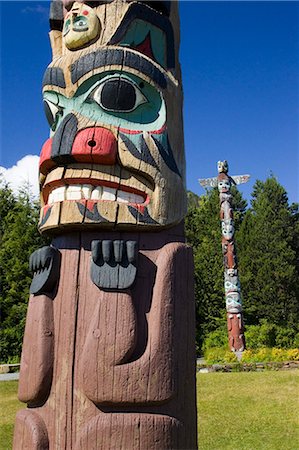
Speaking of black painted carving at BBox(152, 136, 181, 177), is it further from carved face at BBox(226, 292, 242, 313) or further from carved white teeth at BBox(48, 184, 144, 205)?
carved face at BBox(226, 292, 242, 313)

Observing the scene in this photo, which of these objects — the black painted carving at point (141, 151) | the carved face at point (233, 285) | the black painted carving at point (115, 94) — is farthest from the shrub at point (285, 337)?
the black painted carving at point (115, 94)

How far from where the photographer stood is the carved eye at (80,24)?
3250 millimetres

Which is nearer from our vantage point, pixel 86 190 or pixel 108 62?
pixel 86 190

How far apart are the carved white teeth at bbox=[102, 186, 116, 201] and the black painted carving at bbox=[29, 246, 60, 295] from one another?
1.61ft

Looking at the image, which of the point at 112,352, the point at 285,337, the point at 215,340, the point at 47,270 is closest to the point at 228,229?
the point at 215,340

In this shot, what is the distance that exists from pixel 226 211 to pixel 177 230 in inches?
561

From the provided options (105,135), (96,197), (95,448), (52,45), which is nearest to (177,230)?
(96,197)

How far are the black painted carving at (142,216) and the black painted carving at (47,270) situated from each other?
22.8 inches

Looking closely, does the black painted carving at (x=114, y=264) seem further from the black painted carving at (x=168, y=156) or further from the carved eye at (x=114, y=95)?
the carved eye at (x=114, y=95)

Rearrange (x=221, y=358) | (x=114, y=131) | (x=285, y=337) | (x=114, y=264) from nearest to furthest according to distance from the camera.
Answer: (x=114, y=264) < (x=114, y=131) < (x=221, y=358) < (x=285, y=337)

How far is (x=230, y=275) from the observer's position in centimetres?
1628

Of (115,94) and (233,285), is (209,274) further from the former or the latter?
(115,94)

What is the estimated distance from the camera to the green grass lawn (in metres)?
6.28

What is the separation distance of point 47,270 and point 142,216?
72 cm
